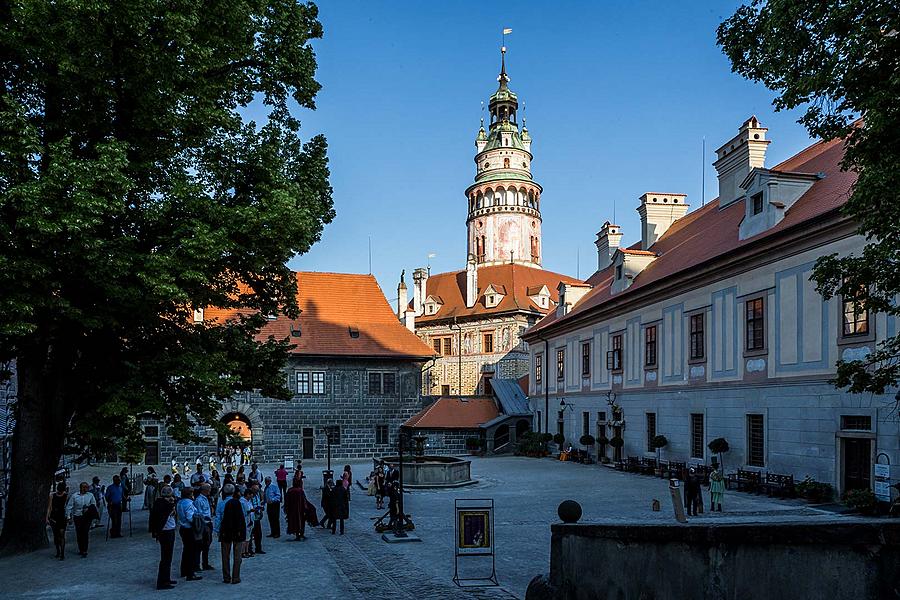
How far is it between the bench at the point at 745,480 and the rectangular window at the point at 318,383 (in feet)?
86.8

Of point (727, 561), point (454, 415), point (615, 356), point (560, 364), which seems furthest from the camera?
point (454, 415)

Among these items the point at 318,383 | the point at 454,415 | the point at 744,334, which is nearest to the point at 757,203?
the point at 744,334

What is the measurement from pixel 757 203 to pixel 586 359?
56.8 ft

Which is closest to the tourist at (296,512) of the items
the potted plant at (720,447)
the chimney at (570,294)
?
the potted plant at (720,447)

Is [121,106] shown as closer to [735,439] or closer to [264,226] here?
[264,226]

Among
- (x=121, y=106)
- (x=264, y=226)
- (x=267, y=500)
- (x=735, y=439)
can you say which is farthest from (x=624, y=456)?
(x=121, y=106)

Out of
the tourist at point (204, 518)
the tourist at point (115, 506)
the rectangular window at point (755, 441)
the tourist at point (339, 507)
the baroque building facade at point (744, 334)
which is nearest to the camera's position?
the tourist at point (204, 518)

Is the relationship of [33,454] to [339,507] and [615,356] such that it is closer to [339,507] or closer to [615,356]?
[339,507]

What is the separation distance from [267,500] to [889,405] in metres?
15.6

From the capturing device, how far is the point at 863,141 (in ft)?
34.2

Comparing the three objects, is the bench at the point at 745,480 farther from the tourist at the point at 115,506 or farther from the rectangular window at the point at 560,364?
the rectangular window at the point at 560,364

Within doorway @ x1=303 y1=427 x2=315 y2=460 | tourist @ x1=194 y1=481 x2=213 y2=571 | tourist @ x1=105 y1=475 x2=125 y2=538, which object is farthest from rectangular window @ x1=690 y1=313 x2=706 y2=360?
doorway @ x1=303 y1=427 x2=315 y2=460

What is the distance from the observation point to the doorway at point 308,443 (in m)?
44.4

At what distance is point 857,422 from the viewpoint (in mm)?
19781
